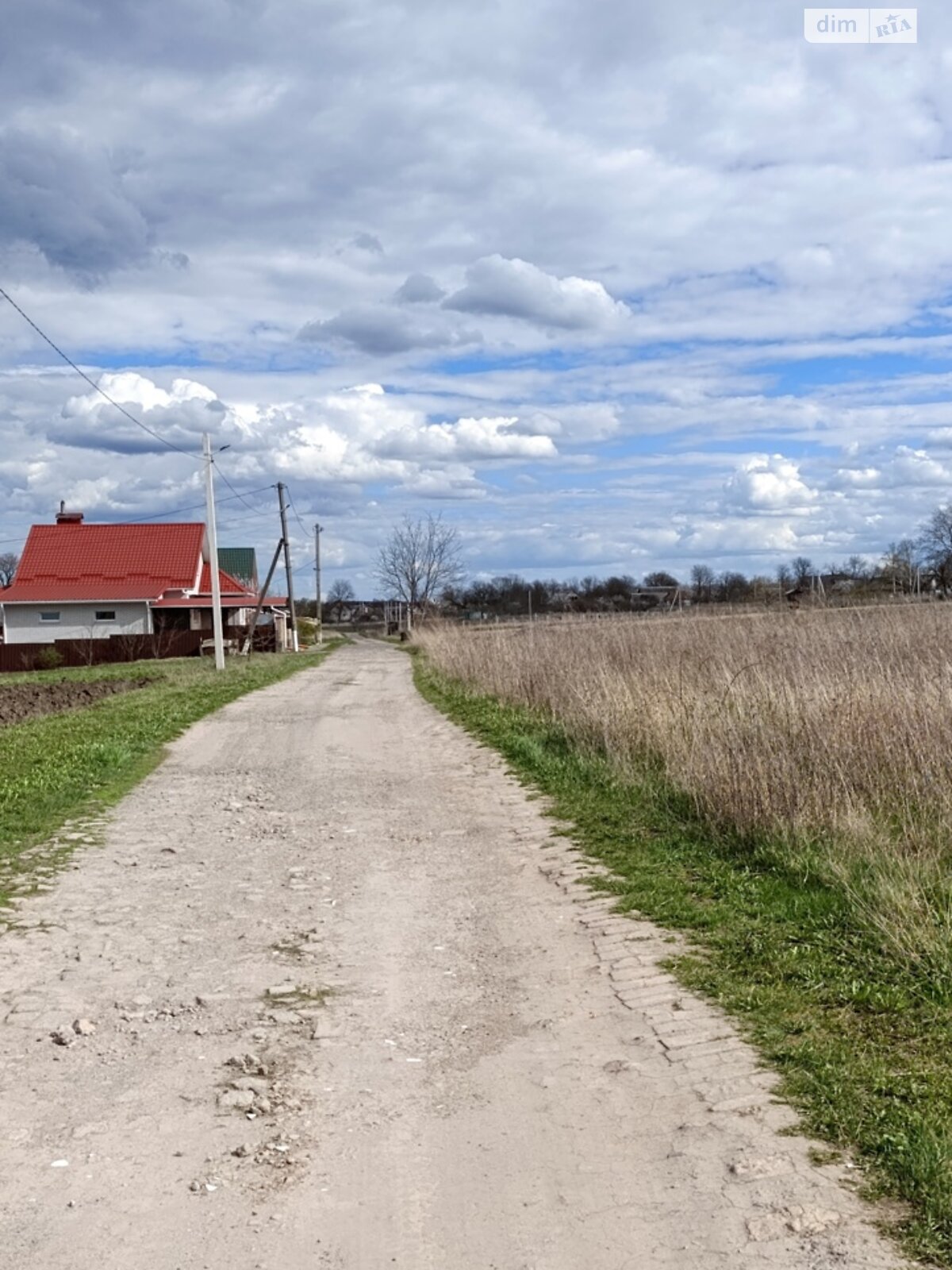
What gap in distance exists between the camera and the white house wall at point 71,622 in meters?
52.2

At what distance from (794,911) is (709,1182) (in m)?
2.81

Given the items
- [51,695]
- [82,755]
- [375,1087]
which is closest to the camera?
[375,1087]

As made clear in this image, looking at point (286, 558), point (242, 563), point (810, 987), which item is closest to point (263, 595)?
point (286, 558)

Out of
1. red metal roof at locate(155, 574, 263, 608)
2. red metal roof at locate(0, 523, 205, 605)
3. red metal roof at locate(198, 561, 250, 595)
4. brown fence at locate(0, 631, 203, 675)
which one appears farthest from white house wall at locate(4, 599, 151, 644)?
brown fence at locate(0, 631, 203, 675)

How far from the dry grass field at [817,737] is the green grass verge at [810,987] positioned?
0.20 metres

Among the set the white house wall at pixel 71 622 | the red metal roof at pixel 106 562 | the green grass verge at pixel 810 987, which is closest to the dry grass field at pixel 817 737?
the green grass verge at pixel 810 987

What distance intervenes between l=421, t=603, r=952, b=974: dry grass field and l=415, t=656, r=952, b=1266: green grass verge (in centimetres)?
20

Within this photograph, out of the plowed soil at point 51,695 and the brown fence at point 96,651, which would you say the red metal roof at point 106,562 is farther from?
the plowed soil at point 51,695

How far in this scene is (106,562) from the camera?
54094mm

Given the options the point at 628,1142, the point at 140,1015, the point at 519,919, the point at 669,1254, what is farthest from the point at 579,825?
the point at 669,1254

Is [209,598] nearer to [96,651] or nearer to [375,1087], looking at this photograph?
[96,651]

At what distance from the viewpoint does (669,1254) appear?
305 centimetres

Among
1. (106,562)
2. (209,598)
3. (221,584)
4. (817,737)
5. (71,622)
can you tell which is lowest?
(817,737)

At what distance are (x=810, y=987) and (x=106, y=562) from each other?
52.7 m
